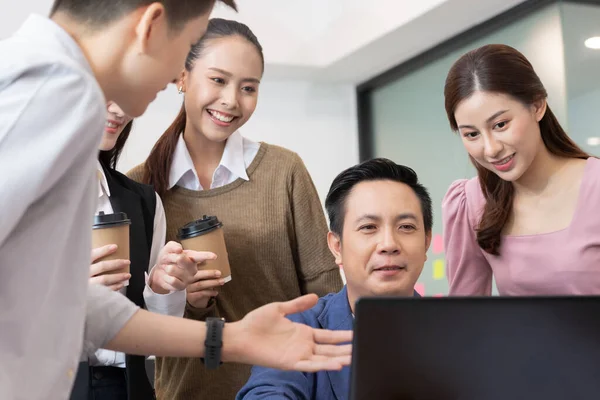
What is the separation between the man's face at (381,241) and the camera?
1.55 metres

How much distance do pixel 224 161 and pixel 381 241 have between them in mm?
461

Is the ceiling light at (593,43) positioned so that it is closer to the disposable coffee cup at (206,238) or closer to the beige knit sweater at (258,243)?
the beige knit sweater at (258,243)

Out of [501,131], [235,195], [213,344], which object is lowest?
[213,344]

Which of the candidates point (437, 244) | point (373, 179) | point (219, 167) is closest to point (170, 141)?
point (219, 167)

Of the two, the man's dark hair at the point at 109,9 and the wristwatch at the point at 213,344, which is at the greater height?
the man's dark hair at the point at 109,9

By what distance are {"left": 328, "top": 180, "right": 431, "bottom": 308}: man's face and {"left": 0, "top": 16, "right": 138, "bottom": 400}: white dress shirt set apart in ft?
2.49

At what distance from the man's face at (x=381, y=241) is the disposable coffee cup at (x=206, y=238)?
0.89ft

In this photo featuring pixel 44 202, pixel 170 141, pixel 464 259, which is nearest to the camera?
pixel 44 202

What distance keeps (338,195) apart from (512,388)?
86cm

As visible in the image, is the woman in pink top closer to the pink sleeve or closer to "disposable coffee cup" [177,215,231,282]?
the pink sleeve

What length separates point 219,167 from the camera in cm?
183

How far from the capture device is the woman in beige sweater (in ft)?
5.76

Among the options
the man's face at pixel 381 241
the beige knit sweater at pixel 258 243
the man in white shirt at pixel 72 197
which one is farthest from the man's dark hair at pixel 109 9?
the beige knit sweater at pixel 258 243

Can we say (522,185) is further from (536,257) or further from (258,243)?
(258,243)
